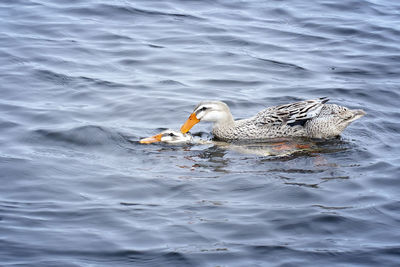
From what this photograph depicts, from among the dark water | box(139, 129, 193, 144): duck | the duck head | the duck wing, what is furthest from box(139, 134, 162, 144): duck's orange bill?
the duck wing

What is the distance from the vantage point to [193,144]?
36.1ft

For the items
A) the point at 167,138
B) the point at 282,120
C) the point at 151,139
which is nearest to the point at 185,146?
the point at 167,138

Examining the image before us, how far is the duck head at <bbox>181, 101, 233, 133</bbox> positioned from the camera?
36.4 feet

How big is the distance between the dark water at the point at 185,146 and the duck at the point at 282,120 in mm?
358

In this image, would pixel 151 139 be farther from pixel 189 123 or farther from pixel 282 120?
pixel 282 120

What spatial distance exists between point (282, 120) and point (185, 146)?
68.3 inches

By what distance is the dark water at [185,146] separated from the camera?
23.0 feet

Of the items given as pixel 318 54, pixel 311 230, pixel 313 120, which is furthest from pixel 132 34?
pixel 311 230

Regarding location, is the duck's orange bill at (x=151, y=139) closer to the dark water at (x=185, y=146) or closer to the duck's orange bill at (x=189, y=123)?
the dark water at (x=185, y=146)

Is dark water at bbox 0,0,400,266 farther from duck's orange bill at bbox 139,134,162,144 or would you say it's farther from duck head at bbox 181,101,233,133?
duck head at bbox 181,101,233,133

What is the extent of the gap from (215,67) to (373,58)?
391 centimetres

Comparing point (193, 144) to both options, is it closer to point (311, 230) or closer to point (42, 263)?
point (311, 230)

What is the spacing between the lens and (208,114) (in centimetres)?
1129

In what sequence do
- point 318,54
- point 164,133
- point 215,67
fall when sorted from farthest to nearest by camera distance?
point 318,54 < point 215,67 < point 164,133
